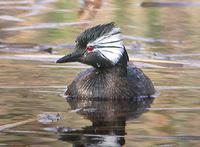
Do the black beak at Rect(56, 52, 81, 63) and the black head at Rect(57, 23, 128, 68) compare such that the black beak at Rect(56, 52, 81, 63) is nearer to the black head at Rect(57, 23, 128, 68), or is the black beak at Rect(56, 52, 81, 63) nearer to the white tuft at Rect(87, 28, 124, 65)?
the black head at Rect(57, 23, 128, 68)

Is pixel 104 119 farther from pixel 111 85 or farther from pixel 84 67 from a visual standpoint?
pixel 84 67

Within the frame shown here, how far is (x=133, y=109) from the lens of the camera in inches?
436

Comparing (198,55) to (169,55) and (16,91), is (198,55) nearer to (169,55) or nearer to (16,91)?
(169,55)

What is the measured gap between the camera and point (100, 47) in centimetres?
1184

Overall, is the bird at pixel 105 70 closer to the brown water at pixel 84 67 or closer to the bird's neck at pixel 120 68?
the bird's neck at pixel 120 68

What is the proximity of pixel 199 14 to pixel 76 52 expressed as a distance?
6910mm

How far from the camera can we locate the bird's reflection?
360 inches

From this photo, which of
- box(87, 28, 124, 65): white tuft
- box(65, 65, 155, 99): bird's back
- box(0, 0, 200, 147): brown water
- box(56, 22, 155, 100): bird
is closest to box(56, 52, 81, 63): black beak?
box(56, 22, 155, 100): bird

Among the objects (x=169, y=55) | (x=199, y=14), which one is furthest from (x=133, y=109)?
(x=199, y=14)

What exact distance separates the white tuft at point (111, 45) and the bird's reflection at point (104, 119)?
1.96 feet

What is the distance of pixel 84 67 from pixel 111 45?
1.70 m

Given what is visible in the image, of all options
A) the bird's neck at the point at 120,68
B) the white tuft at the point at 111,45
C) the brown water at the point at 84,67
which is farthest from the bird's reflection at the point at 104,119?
the white tuft at the point at 111,45

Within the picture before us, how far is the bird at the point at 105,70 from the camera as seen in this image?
→ 11.7 meters

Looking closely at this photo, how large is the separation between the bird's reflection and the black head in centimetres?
54
